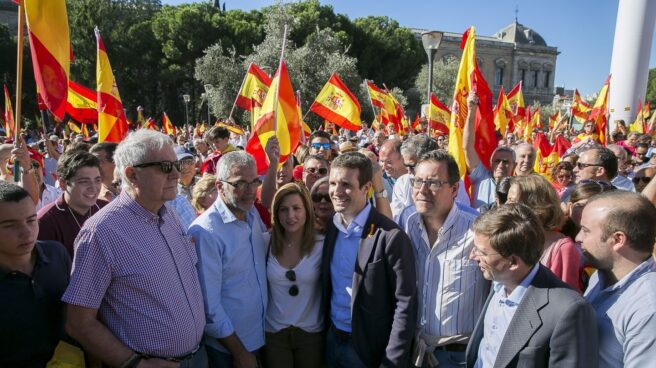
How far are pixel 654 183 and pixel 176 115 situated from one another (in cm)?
3969

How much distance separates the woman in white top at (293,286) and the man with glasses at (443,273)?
649 millimetres

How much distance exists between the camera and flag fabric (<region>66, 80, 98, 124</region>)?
25.3 feet

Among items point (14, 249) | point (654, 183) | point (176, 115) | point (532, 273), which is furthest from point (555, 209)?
point (176, 115)

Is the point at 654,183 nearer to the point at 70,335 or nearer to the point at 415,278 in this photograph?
the point at 415,278

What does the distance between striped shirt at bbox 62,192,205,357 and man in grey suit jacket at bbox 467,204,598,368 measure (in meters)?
1.48

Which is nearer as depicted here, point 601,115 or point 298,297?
point 298,297

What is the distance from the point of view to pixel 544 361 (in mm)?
1803

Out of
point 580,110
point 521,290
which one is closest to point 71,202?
point 521,290

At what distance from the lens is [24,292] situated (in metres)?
1.94

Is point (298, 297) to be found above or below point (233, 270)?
below

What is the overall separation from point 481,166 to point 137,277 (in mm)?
3765

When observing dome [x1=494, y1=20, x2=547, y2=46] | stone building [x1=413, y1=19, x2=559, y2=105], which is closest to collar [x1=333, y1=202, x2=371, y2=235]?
stone building [x1=413, y1=19, x2=559, y2=105]

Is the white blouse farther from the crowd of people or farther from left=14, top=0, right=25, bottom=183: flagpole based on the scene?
left=14, top=0, right=25, bottom=183: flagpole

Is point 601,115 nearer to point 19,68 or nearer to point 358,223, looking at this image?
point 358,223
